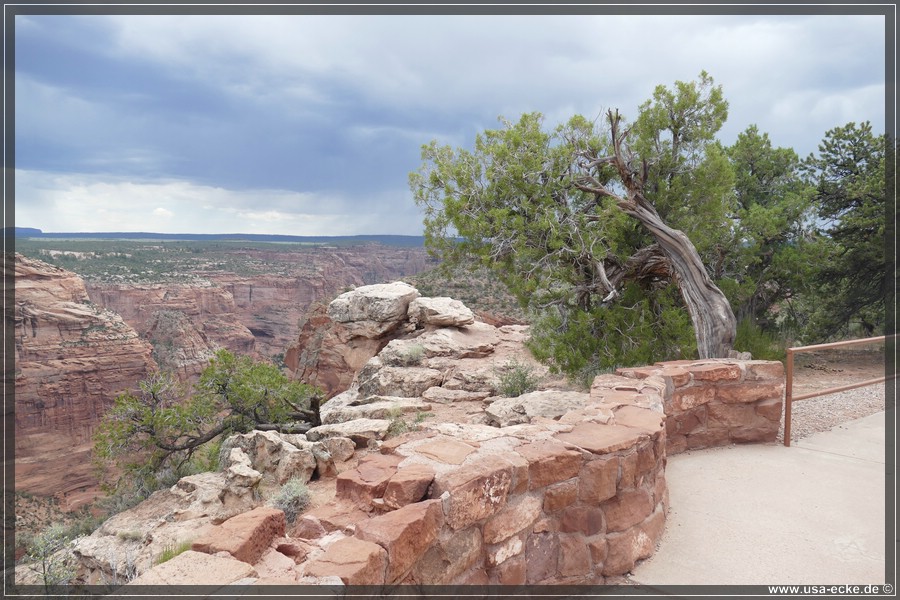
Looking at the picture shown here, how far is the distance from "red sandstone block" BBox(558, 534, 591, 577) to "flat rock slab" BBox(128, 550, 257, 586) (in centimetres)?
191

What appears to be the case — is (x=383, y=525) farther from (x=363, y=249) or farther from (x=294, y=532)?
(x=363, y=249)

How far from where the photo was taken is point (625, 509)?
339 centimetres

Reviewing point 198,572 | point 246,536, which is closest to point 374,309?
point 246,536

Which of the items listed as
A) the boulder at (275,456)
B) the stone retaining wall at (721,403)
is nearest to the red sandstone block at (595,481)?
the stone retaining wall at (721,403)

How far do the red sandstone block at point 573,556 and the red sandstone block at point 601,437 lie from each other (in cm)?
58

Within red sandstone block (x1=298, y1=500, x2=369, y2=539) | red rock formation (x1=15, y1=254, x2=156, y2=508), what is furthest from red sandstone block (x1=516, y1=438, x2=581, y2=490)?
red rock formation (x1=15, y1=254, x2=156, y2=508)

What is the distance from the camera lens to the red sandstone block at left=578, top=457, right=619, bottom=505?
3.22m

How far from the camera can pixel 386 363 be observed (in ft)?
40.3

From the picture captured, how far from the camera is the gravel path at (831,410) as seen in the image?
611 centimetres

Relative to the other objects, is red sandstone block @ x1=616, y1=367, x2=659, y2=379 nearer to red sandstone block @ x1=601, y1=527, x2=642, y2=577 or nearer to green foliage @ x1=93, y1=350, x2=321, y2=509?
red sandstone block @ x1=601, y1=527, x2=642, y2=577

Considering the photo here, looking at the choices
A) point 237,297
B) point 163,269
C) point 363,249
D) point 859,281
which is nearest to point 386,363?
point 859,281

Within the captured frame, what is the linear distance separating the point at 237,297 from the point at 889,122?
62242mm

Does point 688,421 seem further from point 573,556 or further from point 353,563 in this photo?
point 353,563

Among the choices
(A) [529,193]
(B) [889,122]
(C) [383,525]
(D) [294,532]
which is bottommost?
(D) [294,532]
